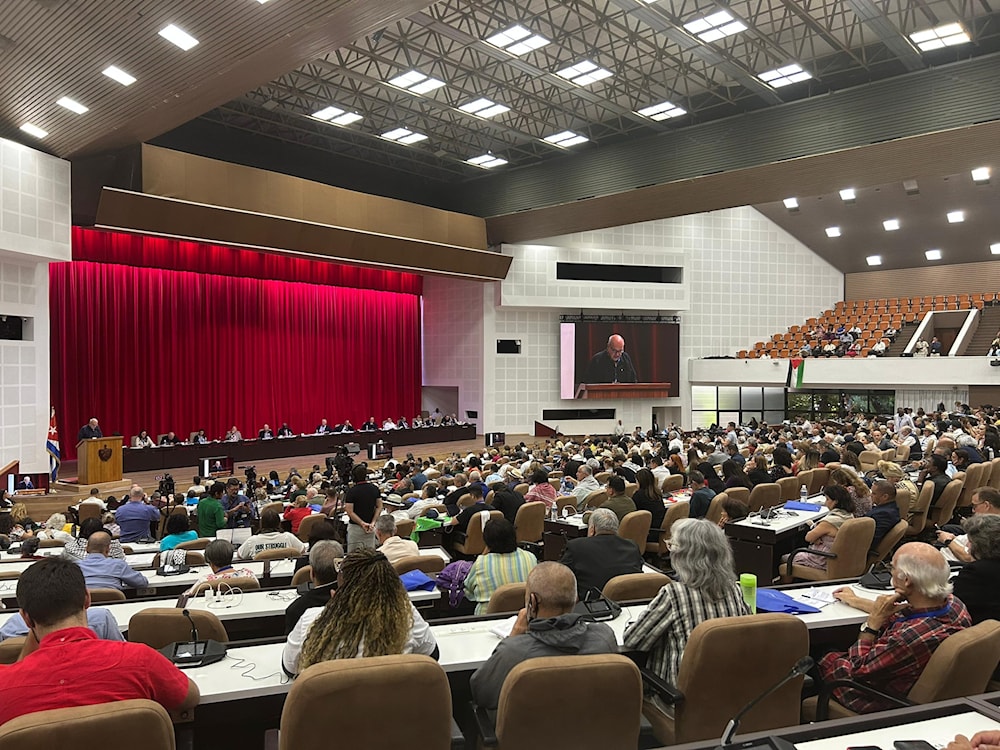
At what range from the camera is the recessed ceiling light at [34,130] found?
1203cm

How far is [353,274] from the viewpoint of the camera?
23.0 meters

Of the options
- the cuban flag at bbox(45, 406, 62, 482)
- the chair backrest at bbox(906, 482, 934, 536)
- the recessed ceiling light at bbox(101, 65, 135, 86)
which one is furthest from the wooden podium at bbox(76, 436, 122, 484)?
the chair backrest at bbox(906, 482, 934, 536)

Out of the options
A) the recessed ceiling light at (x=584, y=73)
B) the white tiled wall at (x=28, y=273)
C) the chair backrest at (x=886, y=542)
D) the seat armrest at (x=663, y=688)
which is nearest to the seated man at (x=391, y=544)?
the seat armrest at (x=663, y=688)

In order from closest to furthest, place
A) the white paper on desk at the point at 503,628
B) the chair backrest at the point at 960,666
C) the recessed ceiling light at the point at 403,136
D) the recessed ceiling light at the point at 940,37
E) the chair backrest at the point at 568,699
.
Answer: the chair backrest at the point at 568,699
the chair backrest at the point at 960,666
the white paper on desk at the point at 503,628
the recessed ceiling light at the point at 940,37
the recessed ceiling light at the point at 403,136

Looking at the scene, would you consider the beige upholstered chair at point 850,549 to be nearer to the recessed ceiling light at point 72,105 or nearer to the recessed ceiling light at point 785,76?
the recessed ceiling light at point 785,76

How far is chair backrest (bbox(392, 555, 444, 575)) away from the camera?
493 centimetres

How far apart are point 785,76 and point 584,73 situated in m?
3.85

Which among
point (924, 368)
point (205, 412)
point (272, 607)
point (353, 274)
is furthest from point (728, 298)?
point (272, 607)

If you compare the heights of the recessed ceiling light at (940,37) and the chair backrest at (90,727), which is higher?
the recessed ceiling light at (940,37)

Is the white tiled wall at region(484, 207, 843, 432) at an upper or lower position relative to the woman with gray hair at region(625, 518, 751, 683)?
upper

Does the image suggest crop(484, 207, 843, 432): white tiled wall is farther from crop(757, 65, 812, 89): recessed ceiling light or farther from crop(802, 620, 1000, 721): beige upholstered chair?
crop(802, 620, 1000, 721): beige upholstered chair

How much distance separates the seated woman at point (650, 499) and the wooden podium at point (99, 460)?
1072 cm

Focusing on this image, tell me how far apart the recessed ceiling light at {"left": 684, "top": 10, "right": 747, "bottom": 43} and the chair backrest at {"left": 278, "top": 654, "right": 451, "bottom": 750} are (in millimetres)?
12512

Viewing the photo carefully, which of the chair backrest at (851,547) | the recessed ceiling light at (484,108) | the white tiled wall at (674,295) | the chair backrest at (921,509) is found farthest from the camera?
the white tiled wall at (674,295)
